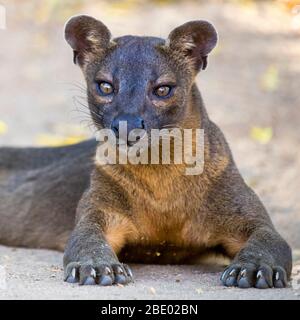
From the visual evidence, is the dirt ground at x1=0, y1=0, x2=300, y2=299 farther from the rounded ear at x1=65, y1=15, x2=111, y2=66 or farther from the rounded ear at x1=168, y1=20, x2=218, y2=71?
the rounded ear at x1=168, y1=20, x2=218, y2=71

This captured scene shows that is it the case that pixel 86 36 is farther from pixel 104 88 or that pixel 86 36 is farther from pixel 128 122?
pixel 128 122

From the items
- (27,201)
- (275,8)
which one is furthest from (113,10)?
(27,201)

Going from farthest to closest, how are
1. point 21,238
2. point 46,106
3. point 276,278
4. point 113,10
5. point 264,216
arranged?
point 113,10 → point 46,106 → point 21,238 → point 264,216 → point 276,278

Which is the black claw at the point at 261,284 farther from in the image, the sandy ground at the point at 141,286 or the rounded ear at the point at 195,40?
the rounded ear at the point at 195,40

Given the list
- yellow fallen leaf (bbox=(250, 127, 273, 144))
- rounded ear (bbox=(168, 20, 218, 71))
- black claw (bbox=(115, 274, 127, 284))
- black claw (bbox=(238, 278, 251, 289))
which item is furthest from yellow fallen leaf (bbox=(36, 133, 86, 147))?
black claw (bbox=(238, 278, 251, 289))

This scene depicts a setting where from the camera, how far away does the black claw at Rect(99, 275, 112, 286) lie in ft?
20.9

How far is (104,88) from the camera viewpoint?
7.01 metres

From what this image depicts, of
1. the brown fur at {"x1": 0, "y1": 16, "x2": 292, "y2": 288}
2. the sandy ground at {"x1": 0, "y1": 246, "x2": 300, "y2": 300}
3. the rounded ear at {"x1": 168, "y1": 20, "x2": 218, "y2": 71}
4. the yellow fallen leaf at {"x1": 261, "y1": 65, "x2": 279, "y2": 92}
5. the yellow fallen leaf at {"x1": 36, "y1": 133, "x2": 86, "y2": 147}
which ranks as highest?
the yellow fallen leaf at {"x1": 261, "y1": 65, "x2": 279, "y2": 92}

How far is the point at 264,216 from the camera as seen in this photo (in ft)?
24.0

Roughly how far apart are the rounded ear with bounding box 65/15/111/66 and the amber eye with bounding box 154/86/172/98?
64 centimetres

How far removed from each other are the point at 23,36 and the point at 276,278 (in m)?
8.58

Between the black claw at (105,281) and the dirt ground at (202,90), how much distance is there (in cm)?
19

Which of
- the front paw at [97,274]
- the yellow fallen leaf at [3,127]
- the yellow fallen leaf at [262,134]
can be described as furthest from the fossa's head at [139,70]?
the yellow fallen leaf at [3,127]

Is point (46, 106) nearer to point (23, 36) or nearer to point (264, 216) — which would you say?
point (23, 36)
